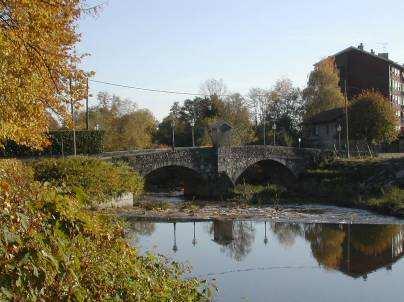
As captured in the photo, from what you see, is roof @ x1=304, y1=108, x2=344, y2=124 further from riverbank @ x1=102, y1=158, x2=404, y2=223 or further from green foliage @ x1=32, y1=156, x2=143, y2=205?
green foliage @ x1=32, y1=156, x2=143, y2=205

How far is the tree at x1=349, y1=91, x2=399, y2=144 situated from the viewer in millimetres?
52688

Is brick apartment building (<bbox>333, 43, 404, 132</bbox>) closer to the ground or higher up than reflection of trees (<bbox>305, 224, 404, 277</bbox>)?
higher up

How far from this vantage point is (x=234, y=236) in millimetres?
24328

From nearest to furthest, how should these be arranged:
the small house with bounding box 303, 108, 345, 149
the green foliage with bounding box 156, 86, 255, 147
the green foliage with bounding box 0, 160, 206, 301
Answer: the green foliage with bounding box 0, 160, 206, 301 → the green foliage with bounding box 156, 86, 255, 147 → the small house with bounding box 303, 108, 345, 149

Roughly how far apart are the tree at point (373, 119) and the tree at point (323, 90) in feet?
51.1

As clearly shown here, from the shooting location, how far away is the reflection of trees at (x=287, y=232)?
2321 cm

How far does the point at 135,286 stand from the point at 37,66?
6488 mm

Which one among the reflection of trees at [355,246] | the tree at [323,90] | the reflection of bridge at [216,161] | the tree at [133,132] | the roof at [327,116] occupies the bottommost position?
the reflection of trees at [355,246]

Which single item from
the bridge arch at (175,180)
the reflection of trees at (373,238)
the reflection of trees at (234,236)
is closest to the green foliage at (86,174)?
the reflection of trees at (234,236)

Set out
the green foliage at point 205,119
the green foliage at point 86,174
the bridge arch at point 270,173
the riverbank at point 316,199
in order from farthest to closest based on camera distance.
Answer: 1. the green foliage at point 205,119
2. the bridge arch at point 270,173
3. the riverbank at point 316,199
4. the green foliage at point 86,174

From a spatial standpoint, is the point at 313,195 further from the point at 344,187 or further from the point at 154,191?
the point at 154,191

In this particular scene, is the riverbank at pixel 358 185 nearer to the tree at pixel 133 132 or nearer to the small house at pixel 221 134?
the small house at pixel 221 134

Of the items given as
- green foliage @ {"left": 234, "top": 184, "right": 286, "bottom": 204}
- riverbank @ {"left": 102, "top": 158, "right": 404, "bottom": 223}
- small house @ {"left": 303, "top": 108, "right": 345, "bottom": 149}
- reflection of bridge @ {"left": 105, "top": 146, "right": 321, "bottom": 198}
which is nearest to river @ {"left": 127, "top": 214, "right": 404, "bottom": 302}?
riverbank @ {"left": 102, "top": 158, "right": 404, "bottom": 223}

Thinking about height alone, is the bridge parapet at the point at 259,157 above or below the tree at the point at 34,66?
below
